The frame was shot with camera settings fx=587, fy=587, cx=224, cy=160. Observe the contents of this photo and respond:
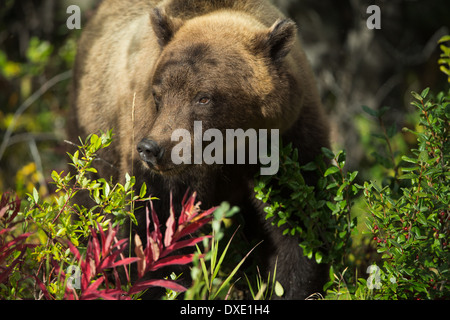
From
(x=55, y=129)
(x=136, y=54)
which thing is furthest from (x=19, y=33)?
(x=136, y=54)

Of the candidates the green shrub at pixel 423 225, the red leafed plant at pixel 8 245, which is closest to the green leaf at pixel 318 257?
the green shrub at pixel 423 225

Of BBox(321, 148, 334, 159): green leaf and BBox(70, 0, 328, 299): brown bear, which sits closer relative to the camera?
BBox(70, 0, 328, 299): brown bear

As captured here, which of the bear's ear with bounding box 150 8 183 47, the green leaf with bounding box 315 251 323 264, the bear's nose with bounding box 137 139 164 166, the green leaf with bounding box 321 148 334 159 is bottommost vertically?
the green leaf with bounding box 315 251 323 264

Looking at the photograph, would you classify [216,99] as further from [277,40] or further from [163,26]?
[163,26]

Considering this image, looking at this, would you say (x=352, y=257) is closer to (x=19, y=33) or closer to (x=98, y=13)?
(x=98, y=13)

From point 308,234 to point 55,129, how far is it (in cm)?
614

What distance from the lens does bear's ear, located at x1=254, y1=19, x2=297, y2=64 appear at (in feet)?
12.8

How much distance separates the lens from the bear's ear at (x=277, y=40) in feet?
12.8

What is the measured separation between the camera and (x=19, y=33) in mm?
9570

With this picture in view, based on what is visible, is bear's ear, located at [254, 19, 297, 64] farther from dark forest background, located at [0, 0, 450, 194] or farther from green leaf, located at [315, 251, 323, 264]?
dark forest background, located at [0, 0, 450, 194]

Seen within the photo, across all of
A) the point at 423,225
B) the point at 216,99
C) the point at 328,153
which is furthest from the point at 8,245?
the point at 423,225

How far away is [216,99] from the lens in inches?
148

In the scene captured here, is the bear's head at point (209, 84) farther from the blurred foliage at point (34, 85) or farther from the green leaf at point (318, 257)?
the blurred foliage at point (34, 85)

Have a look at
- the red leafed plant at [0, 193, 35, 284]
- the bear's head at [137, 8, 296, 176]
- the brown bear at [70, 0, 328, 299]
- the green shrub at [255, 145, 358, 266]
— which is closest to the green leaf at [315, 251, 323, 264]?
the green shrub at [255, 145, 358, 266]
